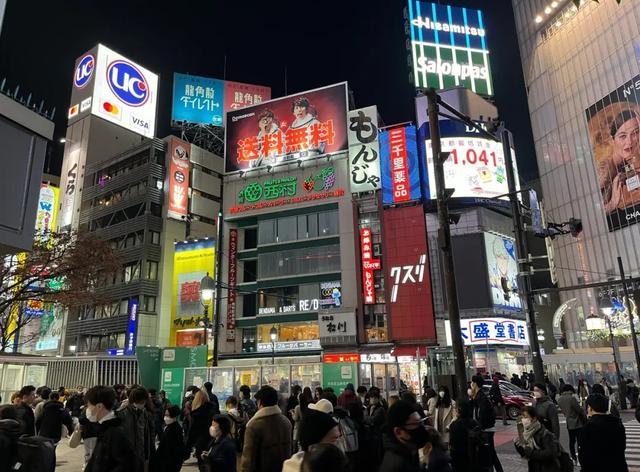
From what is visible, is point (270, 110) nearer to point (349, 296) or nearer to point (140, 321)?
point (349, 296)

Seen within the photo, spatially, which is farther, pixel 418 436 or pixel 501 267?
pixel 501 267

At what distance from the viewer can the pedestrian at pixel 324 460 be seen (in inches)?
118

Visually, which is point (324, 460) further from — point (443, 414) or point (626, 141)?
point (626, 141)

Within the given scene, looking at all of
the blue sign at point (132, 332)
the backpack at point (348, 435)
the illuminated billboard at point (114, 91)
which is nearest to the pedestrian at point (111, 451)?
the backpack at point (348, 435)

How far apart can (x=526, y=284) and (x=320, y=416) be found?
1163 cm

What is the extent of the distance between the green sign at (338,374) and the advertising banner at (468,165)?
27.6 m

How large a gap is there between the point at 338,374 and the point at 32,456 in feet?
49.0

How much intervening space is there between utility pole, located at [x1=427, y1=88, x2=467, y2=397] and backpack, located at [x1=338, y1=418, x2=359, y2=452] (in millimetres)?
3831

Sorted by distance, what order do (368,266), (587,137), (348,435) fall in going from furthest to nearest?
(587,137) < (368,266) < (348,435)

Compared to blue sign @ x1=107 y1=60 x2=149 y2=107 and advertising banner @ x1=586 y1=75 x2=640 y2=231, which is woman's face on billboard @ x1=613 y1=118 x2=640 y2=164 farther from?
blue sign @ x1=107 y1=60 x2=149 y2=107

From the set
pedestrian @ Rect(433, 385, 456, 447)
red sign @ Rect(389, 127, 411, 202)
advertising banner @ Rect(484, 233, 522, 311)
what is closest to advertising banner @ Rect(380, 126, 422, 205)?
red sign @ Rect(389, 127, 411, 202)

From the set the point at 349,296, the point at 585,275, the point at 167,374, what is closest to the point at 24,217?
the point at 167,374

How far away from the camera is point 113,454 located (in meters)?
4.34

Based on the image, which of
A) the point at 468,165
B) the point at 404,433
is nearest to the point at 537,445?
the point at 404,433
